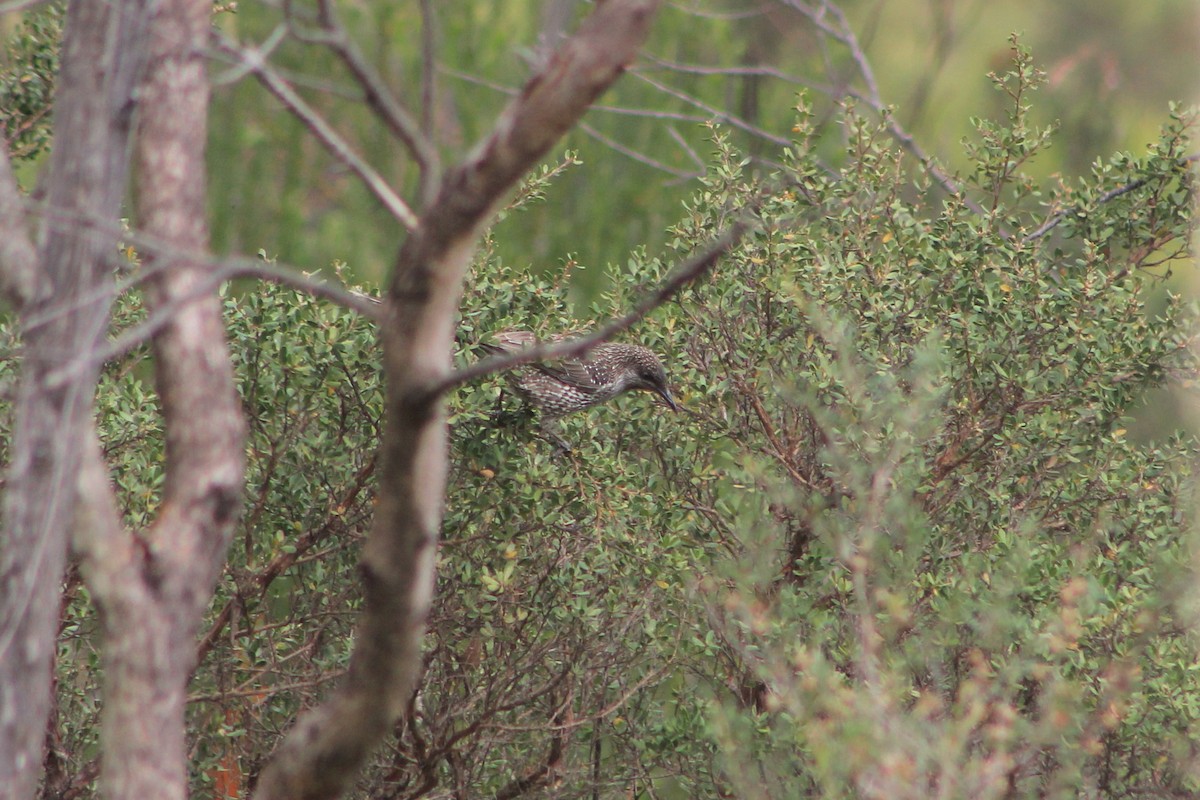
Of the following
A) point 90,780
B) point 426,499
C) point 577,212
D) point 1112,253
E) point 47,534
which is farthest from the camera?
point 577,212

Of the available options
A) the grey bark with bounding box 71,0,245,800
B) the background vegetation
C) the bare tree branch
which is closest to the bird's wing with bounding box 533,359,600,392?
the background vegetation

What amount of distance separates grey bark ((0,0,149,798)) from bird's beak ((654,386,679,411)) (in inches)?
Result: 101

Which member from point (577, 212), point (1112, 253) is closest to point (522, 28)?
point (577, 212)

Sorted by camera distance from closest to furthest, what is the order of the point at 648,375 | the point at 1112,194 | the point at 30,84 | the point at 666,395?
the point at 1112,194 → the point at 666,395 → the point at 648,375 → the point at 30,84

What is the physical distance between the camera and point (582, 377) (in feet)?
17.7

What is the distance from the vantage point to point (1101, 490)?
506 centimetres

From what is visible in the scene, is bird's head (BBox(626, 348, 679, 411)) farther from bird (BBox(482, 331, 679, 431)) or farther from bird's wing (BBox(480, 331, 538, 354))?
bird's wing (BBox(480, 331, 538, 354))

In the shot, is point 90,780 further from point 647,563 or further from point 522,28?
point 522,28

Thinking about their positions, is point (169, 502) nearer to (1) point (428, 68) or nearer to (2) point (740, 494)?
(1) point (428, 68)

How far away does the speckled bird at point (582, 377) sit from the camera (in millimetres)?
4969

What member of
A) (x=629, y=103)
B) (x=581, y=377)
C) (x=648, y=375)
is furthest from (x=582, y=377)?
(x=629, y=103)

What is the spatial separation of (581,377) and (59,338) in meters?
2.65

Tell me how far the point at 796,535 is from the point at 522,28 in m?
6.21

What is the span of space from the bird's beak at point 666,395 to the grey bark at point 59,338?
2.58 meters
